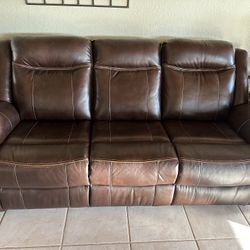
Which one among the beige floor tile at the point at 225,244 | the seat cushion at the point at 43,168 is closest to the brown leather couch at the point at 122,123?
the seat cushion at the point at 43,168

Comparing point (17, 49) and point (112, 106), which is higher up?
point (17, 49)

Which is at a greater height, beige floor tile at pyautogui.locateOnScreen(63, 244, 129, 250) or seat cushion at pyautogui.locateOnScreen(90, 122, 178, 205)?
seat cushion at pyautogui.locateOnScreen(90, 122, 178, 205)

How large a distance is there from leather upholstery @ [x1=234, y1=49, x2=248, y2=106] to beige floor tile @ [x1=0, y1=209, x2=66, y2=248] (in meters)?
1.51

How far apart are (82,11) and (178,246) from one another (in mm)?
1786

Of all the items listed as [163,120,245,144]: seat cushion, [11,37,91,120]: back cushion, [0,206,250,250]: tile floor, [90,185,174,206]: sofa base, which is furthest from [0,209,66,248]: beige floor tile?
[163,120,245,144]: seat cushion

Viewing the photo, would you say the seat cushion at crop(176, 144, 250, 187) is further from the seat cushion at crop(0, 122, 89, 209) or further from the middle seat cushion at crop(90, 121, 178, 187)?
the seat cushion at crop(0, 122, 89, 209)

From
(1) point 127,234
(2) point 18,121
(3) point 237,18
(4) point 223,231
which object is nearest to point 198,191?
(4) point 223,231

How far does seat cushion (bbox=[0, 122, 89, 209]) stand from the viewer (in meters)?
1.42

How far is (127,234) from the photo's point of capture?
154cm

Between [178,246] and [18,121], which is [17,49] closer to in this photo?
[18,121]

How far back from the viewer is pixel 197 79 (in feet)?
6.40

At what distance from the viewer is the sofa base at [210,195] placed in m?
1.60

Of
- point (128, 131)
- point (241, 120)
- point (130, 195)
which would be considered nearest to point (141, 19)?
point (128, 131)

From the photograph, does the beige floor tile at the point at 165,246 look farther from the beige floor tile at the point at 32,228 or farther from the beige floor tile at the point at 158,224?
the beige floor tile at the point at 32,228
